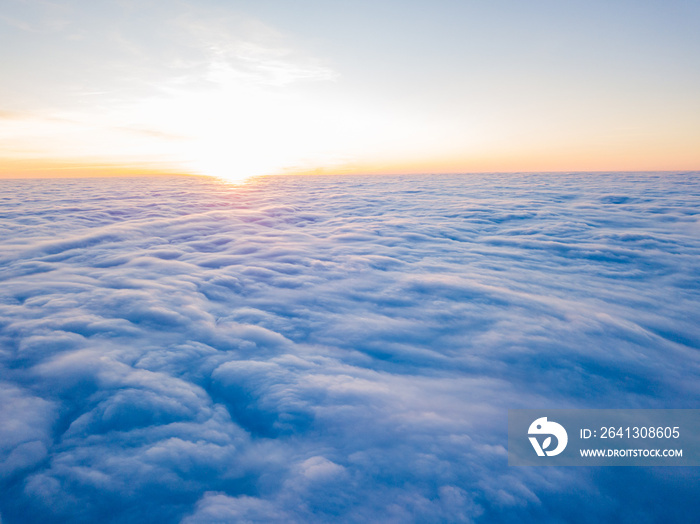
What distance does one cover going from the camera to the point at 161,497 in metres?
1.40

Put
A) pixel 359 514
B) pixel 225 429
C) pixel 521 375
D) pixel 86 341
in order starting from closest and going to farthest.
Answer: pixel 359 514 → pixel 225 429 → pixel 521 375 → pixel 86 341

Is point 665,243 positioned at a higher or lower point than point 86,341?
higher

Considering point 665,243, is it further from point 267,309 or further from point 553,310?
point 267,309

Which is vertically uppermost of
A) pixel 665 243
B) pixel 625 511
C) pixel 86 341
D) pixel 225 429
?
pixel 665 243

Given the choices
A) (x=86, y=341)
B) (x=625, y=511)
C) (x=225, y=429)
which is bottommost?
(x=625, y=511)

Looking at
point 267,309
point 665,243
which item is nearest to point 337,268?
point 267,309

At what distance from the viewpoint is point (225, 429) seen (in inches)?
70.7

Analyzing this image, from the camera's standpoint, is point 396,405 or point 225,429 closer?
point 225,429

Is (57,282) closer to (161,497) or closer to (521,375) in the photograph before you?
(161,497)

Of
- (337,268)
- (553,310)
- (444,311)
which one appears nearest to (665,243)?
(553,310)

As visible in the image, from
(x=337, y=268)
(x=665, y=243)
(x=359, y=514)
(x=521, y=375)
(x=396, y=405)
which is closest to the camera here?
(x=359, y=514)

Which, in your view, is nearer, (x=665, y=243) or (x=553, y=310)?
(x=553, y=310)

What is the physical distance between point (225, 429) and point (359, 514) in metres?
0.92

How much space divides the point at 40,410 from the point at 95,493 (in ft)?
2.71
